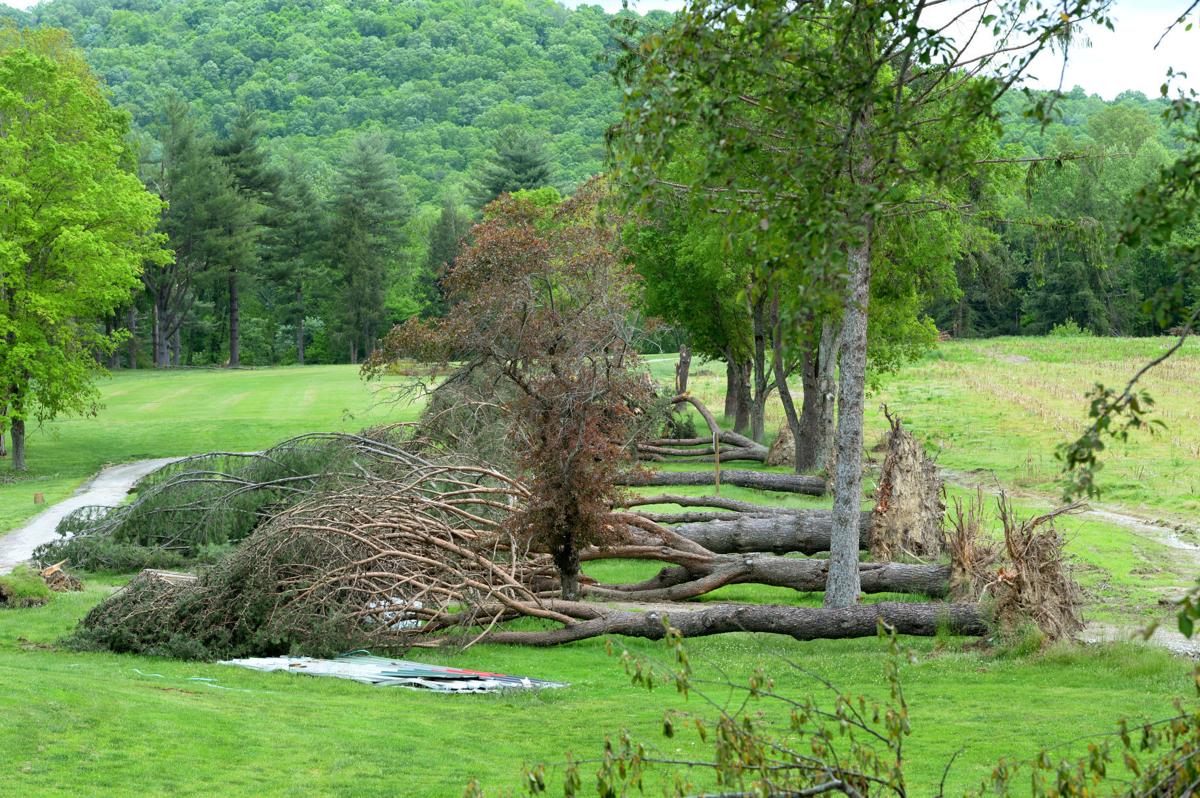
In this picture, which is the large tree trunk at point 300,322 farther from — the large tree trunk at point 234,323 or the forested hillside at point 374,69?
the forested hillside at point 374,69

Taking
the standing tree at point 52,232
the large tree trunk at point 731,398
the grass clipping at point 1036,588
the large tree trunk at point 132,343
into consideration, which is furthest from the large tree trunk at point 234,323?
the grass clipping at point 1036,588

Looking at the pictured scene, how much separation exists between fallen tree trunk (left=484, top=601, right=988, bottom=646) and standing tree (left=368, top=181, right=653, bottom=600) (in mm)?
1433

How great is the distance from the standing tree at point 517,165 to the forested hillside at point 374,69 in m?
21.1

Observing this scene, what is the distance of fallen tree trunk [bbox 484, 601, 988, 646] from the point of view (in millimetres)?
14094

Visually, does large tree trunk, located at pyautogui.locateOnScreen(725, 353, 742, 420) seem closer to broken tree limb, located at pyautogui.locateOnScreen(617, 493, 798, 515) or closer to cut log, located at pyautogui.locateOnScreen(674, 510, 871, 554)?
broken tree limb, located at pyautogui.locateOnScreen(617, 493, 798, 515)

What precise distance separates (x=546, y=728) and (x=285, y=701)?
2.53 meters

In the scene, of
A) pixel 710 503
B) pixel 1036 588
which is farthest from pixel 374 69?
pixel 1036 588

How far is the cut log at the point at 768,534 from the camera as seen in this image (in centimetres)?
1969

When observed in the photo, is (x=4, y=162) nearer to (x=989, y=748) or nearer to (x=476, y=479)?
(x=476, y=479)

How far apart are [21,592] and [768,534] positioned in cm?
1078

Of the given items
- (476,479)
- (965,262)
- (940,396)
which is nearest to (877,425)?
(940,396)

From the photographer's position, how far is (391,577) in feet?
49.2

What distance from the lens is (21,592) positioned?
17062 millimetres

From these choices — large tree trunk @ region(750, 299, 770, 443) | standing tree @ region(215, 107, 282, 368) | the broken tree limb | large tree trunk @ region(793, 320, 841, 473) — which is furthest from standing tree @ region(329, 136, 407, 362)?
the broken tree limb
